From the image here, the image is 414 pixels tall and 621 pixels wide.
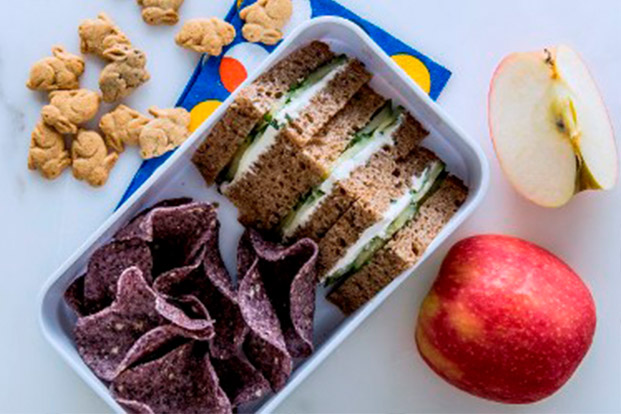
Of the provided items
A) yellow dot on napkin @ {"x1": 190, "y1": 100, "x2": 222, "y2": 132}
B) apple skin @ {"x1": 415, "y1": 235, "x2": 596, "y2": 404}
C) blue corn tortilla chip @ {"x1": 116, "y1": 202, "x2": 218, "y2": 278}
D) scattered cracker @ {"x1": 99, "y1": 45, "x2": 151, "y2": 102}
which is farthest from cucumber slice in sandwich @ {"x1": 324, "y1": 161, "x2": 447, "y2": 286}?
scattered cracker @ {"x1": 99, "y1": 45, "x2": 151, "y2": 102}

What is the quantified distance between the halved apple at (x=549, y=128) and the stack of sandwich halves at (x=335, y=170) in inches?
4.2

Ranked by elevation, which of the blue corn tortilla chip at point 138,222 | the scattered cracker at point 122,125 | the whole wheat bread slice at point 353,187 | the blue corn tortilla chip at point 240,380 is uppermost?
the whole wheat bread slice at point 353,187

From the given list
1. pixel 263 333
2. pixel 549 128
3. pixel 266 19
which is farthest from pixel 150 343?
pixel 549 128

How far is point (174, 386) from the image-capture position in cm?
153

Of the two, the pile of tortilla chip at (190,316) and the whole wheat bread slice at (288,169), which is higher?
the whole wheat bread slice at (288,169)

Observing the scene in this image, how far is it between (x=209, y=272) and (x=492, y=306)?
0.43 metres

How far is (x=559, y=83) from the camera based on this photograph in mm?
1519

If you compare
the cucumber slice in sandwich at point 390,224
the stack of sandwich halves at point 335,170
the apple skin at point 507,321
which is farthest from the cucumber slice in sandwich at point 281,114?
the apple skin at point 507,321

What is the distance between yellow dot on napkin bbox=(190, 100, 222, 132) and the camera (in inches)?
64.4

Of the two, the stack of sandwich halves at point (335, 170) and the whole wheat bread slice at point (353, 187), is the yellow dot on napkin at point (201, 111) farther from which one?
the whole wheat bread slice at point (353, 187)

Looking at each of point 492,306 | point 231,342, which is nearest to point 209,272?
point 231,342

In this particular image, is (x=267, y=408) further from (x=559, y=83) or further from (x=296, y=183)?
(x=559, y=83)

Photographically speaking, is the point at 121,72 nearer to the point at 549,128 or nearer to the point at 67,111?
the point at 67,111

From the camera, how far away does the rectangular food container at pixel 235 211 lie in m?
1.54
